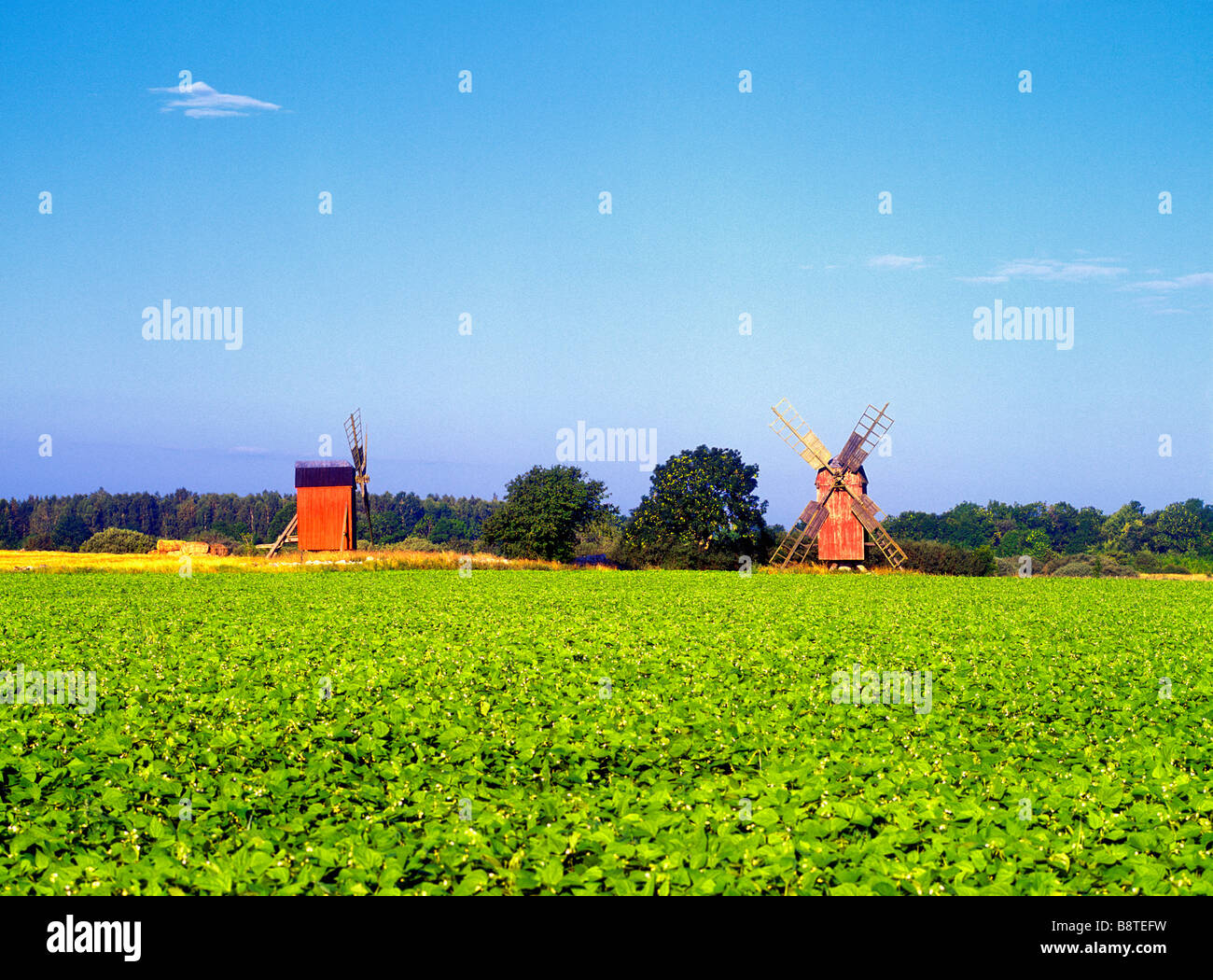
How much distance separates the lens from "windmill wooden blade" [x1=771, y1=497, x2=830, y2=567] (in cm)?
4731

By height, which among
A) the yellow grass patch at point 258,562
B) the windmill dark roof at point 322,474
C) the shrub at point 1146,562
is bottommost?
the shrub at point 1146,562

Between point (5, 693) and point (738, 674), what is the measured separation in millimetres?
9614

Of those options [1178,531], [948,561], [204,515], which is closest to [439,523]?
[204,515]

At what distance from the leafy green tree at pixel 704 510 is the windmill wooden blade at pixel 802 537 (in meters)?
1.49

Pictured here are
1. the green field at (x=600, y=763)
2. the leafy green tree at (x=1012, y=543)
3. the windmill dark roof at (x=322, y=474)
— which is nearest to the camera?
the green field at (x=600, y=763)

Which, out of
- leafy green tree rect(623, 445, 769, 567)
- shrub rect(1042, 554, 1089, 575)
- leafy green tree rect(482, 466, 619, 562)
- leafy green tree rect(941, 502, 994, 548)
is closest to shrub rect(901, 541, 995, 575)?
leafy green tree rect(623, 445, 769, 567)

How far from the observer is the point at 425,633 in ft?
54.6

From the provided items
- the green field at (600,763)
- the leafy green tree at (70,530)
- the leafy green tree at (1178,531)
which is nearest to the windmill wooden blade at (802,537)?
the green field at (600,763)

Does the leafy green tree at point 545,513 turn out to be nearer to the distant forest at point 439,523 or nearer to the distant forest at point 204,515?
the distant forest at point 439,523

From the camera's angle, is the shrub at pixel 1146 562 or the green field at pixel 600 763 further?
the shrub at pixel 1146 562

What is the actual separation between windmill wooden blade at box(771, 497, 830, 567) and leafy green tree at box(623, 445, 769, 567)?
1490 millimetres

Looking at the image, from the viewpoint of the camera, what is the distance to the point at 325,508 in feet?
168

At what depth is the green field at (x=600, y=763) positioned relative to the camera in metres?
5.88
